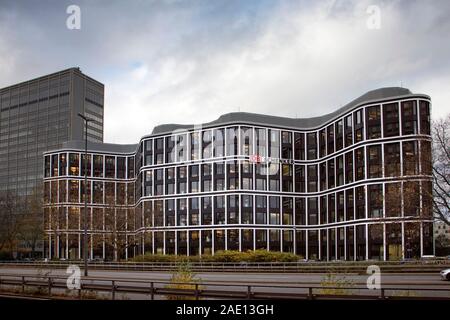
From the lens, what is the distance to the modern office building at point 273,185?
91438mm

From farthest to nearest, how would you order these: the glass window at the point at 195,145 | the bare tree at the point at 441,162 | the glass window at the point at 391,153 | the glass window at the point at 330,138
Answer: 1. the glass window at the point at 195,145
2. the glass window at the point at 330,138
3. the glass window at the point at 391,153
4. the bare tree at the point at 441,162

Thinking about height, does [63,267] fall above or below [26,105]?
below

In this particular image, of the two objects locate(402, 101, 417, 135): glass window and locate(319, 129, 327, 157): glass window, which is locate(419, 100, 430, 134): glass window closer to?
locate(402, 101, 417, 135): glass window

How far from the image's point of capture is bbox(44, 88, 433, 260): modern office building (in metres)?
91.4

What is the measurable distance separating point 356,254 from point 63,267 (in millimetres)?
48924

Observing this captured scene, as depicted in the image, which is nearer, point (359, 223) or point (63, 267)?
point (63, 267)

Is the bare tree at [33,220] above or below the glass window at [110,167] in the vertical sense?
below

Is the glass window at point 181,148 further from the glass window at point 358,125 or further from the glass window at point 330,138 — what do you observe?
the glass window at point 358,125

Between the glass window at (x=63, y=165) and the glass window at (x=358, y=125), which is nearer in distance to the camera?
the glass window at (x=358, y=125)

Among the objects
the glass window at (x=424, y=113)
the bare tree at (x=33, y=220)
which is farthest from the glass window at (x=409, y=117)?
the bare tree at (x=33, y=220)

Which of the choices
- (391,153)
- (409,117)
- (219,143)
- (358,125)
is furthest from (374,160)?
(219,143)

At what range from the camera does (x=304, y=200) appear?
377 ft

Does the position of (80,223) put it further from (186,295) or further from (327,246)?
(186,295)
